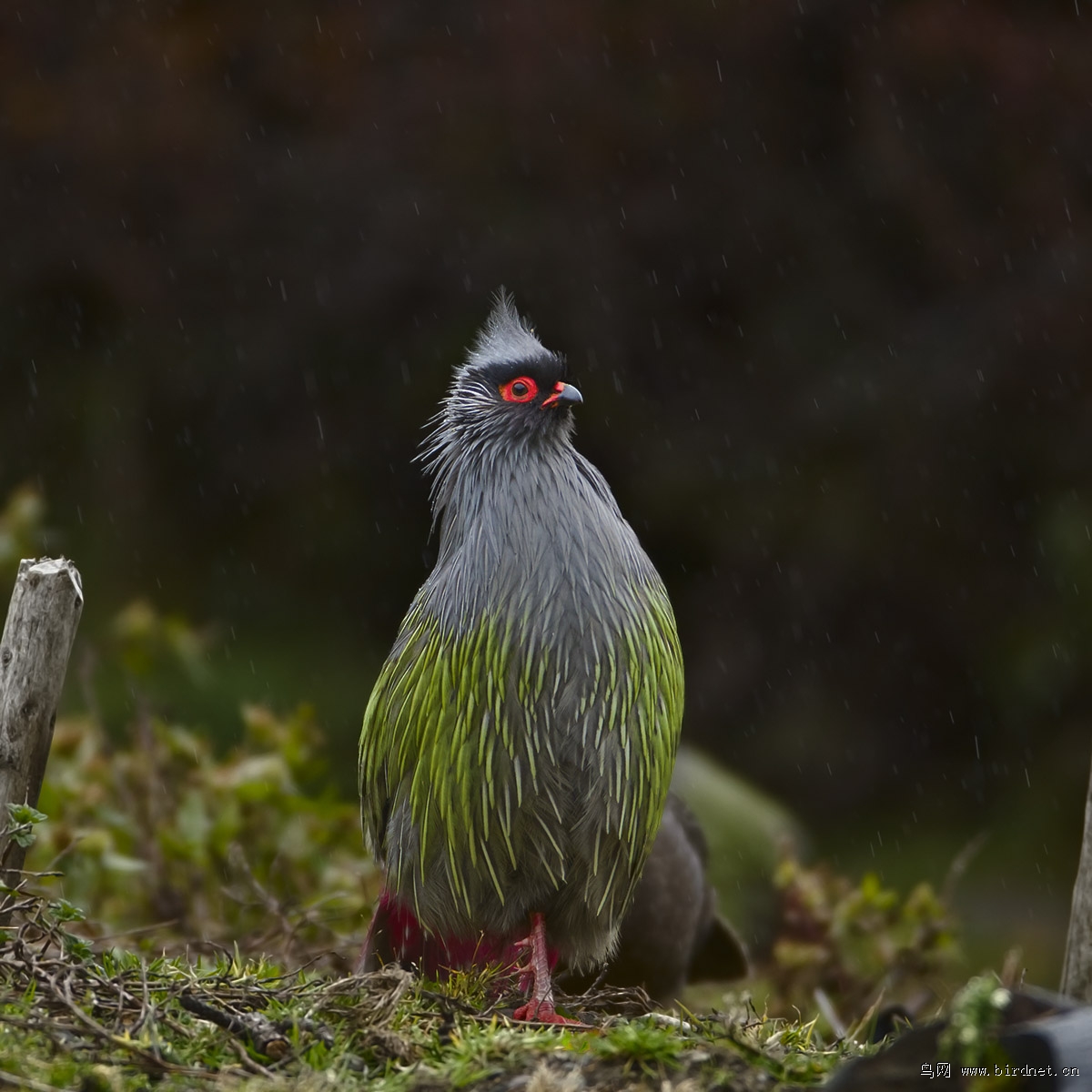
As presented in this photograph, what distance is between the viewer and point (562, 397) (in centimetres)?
325

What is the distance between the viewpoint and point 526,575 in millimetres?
3072

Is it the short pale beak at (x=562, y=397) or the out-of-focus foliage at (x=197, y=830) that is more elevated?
the short pale beak at (x=562, y=397)

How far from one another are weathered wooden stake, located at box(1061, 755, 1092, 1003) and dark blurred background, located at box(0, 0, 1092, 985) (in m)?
4.44

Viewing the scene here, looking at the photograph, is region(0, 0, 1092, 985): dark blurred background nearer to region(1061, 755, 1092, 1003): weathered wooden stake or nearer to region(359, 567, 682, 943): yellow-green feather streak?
region(359, 567, 682, 943): yellow-green feather streak

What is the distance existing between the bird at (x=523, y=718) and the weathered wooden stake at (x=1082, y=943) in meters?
0.85

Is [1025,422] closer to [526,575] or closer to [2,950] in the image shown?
[526,575]

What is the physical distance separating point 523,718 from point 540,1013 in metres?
0.56

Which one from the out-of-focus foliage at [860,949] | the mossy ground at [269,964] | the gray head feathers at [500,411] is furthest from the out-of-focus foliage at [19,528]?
the out-of-focus foliage at [860,949]

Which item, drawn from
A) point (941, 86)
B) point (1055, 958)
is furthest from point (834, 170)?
point (1055, 958)

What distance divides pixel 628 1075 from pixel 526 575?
3.53 feet

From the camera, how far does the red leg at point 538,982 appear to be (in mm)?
2865

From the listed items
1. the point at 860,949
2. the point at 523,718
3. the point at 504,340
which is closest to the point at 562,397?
the point at 504,340

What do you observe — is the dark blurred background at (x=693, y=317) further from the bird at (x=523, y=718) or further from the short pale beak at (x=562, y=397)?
the short pale beak at (x=562, y=397)

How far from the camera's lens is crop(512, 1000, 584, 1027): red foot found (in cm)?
283
